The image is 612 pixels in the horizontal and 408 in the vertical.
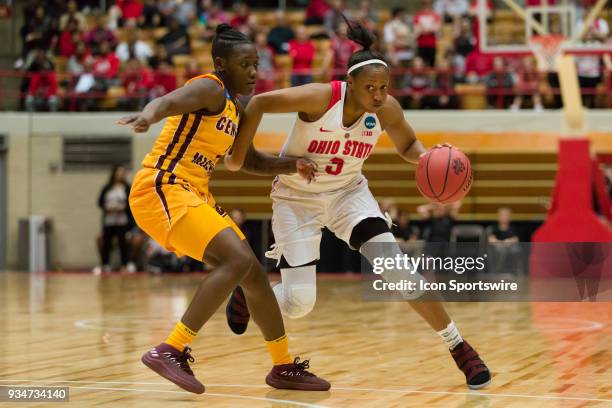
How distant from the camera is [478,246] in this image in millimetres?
17203

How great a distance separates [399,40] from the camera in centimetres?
1908

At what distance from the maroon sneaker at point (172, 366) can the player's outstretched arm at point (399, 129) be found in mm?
1882

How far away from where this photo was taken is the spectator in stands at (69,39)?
20.8m

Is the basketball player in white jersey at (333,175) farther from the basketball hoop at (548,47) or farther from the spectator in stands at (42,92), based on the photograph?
the spectator in stands at (42,92)

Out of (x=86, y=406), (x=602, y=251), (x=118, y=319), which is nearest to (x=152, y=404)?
(x=86, y=406)

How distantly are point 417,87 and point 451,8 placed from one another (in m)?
2.67

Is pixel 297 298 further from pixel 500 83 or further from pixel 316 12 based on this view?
pixel 316 12

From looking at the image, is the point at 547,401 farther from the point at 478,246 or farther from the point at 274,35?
the point at 274,35

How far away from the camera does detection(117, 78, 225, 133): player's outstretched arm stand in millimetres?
5344

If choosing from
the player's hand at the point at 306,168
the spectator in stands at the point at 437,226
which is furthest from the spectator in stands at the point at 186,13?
the player's hand at the point at 306,168

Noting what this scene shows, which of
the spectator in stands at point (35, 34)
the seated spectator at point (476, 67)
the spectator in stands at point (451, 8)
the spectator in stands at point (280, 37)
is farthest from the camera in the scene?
the spectator in stands at point (35, 34)

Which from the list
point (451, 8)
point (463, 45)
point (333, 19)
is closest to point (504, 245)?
point (463, 45)

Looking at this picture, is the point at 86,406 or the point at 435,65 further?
the point at 435,65

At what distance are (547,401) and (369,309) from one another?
6338 mm
